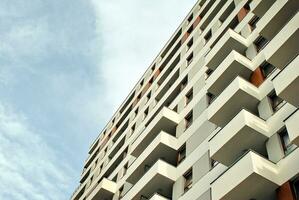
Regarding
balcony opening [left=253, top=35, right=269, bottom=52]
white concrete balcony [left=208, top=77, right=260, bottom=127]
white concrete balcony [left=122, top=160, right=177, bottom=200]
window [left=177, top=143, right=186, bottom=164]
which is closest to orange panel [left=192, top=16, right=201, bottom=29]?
balcony opening [left=253, top=35, right=269, bottom=52]

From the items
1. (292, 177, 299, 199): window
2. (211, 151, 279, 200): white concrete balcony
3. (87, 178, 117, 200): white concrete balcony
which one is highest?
(87, 178, 117, 200): white concrete balcony

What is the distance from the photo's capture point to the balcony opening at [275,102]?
19.2 m

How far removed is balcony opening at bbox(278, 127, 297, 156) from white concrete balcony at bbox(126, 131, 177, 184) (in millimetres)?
9328

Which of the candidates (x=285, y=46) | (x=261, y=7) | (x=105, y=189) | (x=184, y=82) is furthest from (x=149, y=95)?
(x=285, y=46)

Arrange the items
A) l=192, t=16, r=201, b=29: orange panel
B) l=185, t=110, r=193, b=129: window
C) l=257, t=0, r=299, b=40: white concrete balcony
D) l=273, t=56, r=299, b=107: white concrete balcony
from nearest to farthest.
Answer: l=273, t=56, r=299, b=107: white concrete balcony → l=257, t=0, r=299, b=40: white concrete balcony → l=185, t=110, r=193, b=129: window → l=192, t=16, r=201, b=29: orange panel

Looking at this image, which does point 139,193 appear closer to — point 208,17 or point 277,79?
point 277,79

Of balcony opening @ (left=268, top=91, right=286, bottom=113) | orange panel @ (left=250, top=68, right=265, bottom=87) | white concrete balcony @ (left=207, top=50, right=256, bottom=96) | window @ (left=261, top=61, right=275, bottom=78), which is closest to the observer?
balcony opening @ (left=268, top=91, right=286, bottom=113)

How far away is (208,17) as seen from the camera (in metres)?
36.2

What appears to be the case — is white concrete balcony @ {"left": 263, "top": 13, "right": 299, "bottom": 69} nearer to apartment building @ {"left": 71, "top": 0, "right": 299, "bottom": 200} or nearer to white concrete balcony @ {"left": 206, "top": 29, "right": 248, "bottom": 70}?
apartment building @ {"left": 71, "top": 0, "right": 299, "bottom": 200}

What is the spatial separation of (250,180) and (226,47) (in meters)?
11.7

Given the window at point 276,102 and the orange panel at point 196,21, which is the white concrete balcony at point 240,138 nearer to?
the window at point 276,102

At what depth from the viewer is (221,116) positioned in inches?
850

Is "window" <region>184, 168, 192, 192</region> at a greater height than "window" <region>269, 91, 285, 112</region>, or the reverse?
"window" <region>269, 91, 285, 112</region>

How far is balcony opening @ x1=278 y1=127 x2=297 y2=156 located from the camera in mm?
16933
